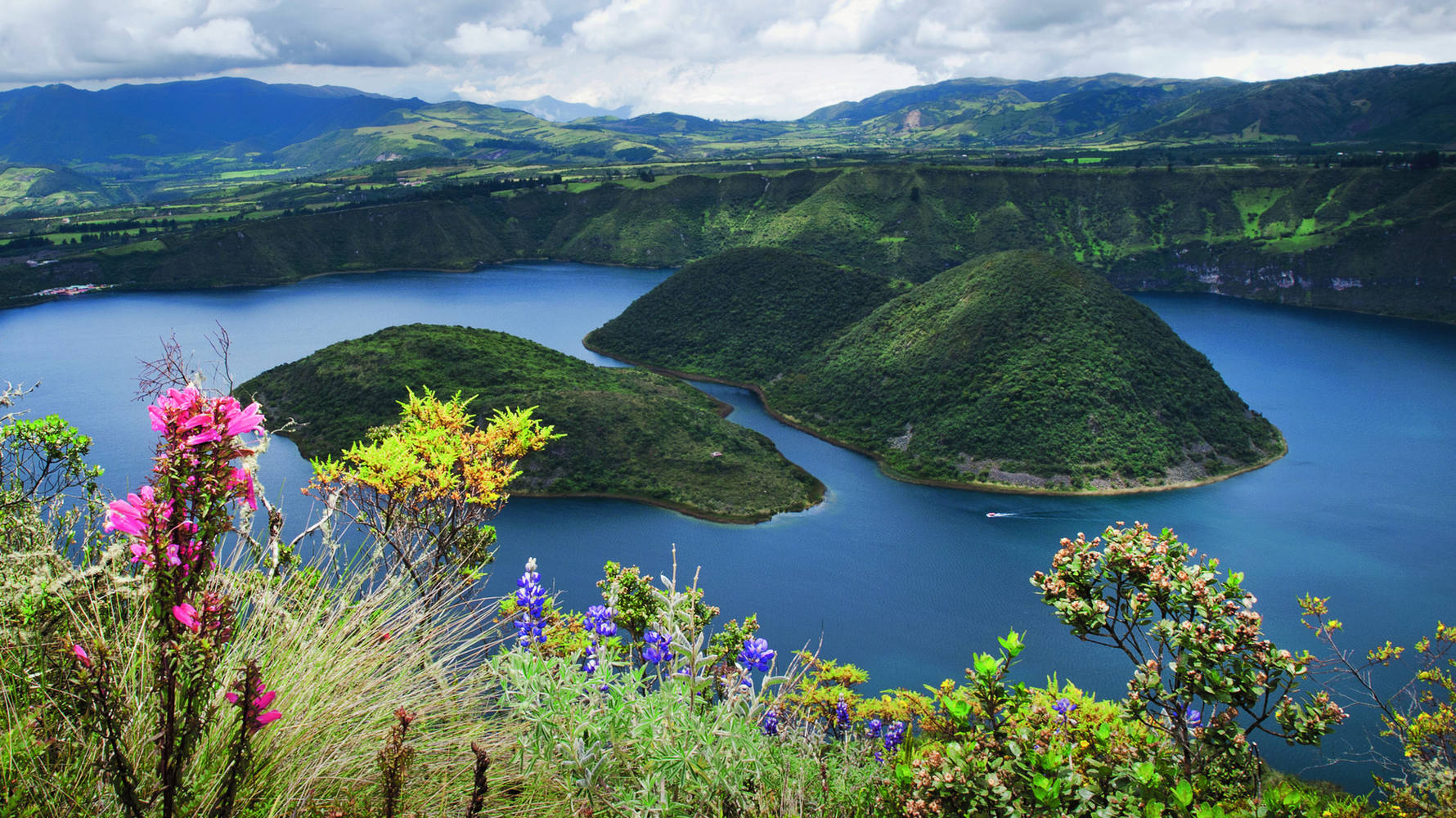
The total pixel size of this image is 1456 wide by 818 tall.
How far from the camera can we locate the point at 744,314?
7512 cm

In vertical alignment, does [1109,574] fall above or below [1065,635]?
above

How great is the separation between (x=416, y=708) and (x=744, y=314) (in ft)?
233

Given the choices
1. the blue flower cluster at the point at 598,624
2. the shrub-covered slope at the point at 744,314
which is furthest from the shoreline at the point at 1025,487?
the blue flower cluster at the point at 598,624

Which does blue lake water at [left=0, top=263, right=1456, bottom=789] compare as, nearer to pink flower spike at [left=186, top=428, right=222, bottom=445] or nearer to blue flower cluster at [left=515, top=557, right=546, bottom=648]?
blue flower cluster at [left=515, top=557, right=546, bottom=648]

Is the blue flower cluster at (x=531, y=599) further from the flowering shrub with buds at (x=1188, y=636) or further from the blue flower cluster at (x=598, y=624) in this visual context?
the flowering shrub with buds at (x=1188, y=636)

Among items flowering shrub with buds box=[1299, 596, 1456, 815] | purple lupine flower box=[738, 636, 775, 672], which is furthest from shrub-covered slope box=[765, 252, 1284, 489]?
purple lupine flower box=[738, 636, 775, 672]

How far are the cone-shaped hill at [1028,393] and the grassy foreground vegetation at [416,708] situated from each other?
145ft

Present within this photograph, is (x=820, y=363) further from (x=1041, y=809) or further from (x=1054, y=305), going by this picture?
(x=1041, y=809)

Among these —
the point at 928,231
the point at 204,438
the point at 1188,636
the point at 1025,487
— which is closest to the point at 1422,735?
the point at 1188,636

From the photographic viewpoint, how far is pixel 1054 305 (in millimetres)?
57750

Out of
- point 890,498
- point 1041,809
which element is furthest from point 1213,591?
point 890,498

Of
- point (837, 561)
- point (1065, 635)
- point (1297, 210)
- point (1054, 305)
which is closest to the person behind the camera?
point (1065, 635)

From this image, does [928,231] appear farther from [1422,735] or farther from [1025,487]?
[1422,735]

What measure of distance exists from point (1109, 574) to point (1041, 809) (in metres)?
1.86
